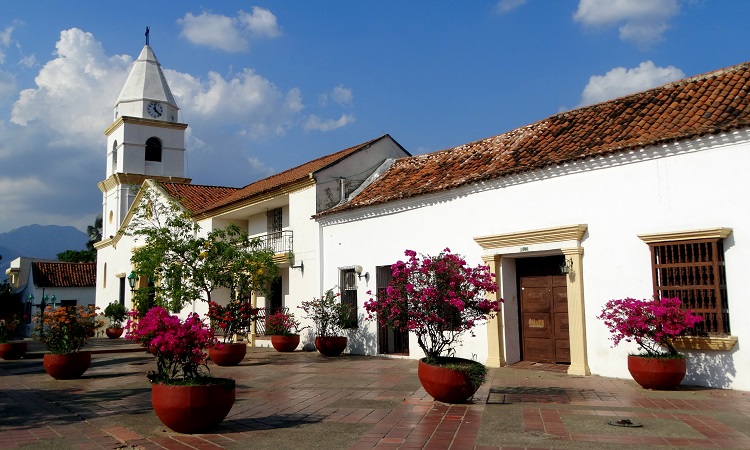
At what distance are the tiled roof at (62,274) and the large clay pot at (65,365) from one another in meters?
32.2

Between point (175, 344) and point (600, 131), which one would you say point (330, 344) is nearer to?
point (600, 131)

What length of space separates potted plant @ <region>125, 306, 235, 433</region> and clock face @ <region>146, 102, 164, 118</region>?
92.1 feet

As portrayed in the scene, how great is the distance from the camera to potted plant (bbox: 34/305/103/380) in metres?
13.0

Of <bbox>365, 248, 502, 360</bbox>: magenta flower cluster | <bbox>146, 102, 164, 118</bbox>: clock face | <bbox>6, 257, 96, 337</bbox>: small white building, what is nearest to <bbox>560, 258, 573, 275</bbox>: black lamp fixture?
<bbox>365, 248, 502, 360</bbox>: magenta flower cluster

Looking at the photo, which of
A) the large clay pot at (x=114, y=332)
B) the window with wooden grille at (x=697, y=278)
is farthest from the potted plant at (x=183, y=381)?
the large clay pot at (x=114, y=332)

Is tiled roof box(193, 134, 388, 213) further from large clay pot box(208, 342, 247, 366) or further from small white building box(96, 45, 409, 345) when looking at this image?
large clay pot box(208, 342, 247, 366)

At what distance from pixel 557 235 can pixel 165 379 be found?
794 centimetres

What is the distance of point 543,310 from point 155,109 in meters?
26.7

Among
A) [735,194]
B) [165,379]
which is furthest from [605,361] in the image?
[165,379]

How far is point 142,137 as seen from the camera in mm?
32938

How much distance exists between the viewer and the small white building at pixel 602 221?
33.2 ft

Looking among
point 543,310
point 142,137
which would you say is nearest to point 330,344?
point 543,310

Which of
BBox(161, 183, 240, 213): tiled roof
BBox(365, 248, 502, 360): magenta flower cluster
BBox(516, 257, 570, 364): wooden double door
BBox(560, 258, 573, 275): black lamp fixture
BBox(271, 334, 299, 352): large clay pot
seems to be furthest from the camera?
BBox(161, 183, 240, 213): tiled roof

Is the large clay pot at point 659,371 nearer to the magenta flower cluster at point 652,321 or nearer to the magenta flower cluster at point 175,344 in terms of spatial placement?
the magenta flower cluster at point 652,321
